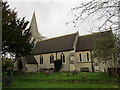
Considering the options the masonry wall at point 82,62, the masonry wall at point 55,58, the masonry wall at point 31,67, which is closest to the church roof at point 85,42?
the masonry wall at point 82,62

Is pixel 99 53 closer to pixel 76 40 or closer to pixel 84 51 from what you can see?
pixel 84 51

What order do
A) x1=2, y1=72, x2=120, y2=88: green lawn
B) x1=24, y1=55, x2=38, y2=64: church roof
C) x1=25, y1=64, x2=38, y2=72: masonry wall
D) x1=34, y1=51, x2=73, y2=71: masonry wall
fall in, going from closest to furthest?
x1=2, y1=72, x2=120, y2=88: green lawn → x1=34, y1=51, x2=73, y2=71: masonry wall → x1=25, y1=64, x2=38, y2=72: masonry wall → x1=24, y1=55, x2=38, y2=64: church roof

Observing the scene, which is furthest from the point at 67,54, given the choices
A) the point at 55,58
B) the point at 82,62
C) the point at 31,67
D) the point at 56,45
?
the point at 31,67

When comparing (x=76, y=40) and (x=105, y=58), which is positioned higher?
(x=76, y=40)

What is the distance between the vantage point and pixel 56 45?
123 ft

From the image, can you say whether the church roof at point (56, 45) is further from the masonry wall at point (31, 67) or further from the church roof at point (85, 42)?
the masonry wall at point (31, 67)

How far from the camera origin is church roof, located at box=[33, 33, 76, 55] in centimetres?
3488

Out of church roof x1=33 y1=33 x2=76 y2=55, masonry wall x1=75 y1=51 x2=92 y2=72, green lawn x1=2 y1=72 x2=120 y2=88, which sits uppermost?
church roof x1=33 y1=33 x2=76 y2=55

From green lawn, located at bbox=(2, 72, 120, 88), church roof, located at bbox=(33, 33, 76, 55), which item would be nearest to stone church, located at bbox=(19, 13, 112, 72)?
church roof, located at bbox=(33, 33, 76, 55)

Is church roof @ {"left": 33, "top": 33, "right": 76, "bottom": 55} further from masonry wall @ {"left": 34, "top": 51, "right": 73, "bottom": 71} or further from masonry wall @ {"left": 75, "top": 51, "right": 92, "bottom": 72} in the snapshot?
masonry wall @ {"left": 75, "top": 51, "right": 92, "bottom": 72}

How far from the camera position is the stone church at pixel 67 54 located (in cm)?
3156

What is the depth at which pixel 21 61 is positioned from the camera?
35344mm

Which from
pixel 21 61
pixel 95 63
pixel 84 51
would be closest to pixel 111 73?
pixel 95 63

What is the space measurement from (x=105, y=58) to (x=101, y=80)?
3.77m
